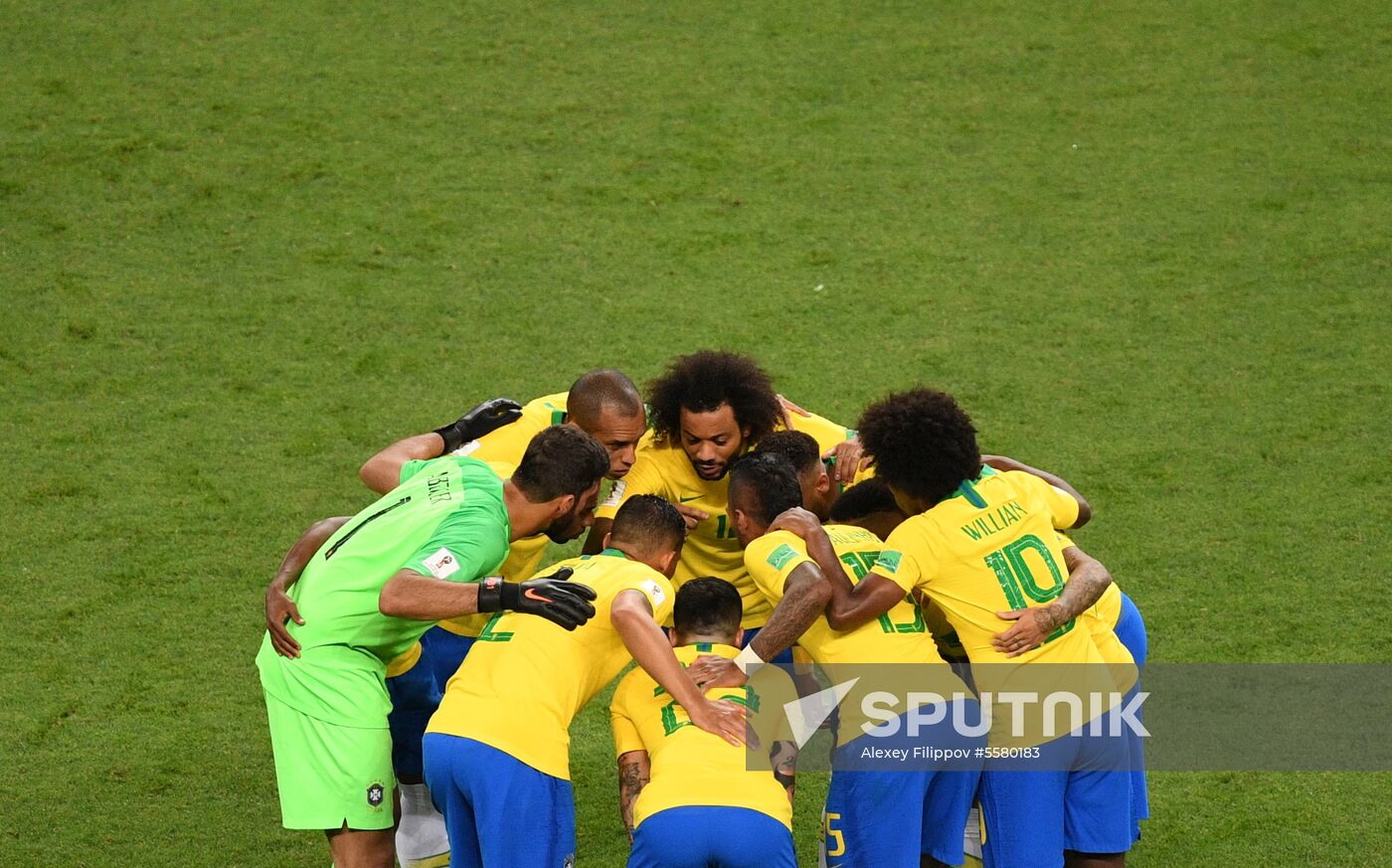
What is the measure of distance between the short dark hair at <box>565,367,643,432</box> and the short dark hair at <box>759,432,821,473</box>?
50 centimetres

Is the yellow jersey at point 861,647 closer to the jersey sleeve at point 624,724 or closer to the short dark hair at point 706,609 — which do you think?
the short dark hair at point 706,609

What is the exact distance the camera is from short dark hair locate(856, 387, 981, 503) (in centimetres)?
457

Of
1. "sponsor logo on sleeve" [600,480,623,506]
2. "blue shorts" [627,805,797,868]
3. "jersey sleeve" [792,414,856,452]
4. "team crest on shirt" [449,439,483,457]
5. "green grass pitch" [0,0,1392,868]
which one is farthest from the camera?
"green grass pitch" [0,0,1392,868]

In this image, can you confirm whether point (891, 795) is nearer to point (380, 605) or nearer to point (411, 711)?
point (380, 605)

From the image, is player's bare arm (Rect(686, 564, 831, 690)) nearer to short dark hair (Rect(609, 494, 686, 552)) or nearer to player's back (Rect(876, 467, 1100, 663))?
player's back (Rect(876, 467, 1100, 663))

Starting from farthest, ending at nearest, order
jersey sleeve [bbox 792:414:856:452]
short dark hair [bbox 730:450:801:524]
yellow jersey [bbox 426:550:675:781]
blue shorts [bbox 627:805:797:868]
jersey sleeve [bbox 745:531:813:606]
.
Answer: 1. jersey sleeve [bbox 792:414:856:452]
2. short dark hair [bbox 730:450:801:524]
3. jersey sleeve [bbox 745:531:813:606]
4. yellow jersey [bbox 426:550:675:781]
5. blue shorts [bbox 627:805:797:868]

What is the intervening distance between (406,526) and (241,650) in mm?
2962

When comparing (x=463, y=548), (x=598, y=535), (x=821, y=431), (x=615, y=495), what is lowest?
(x=598, y=535)

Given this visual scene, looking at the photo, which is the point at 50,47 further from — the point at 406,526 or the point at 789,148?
the point at 406,526

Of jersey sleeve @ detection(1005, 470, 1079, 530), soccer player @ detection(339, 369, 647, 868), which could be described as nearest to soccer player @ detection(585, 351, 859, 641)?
soccer player @ detection(339, 369, 647, 868)

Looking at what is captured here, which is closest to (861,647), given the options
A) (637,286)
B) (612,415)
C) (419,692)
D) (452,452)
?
(612,415)

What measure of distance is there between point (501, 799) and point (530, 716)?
0.25m

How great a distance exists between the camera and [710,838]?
4.16 metres

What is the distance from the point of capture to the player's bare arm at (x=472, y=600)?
4.19 metres
